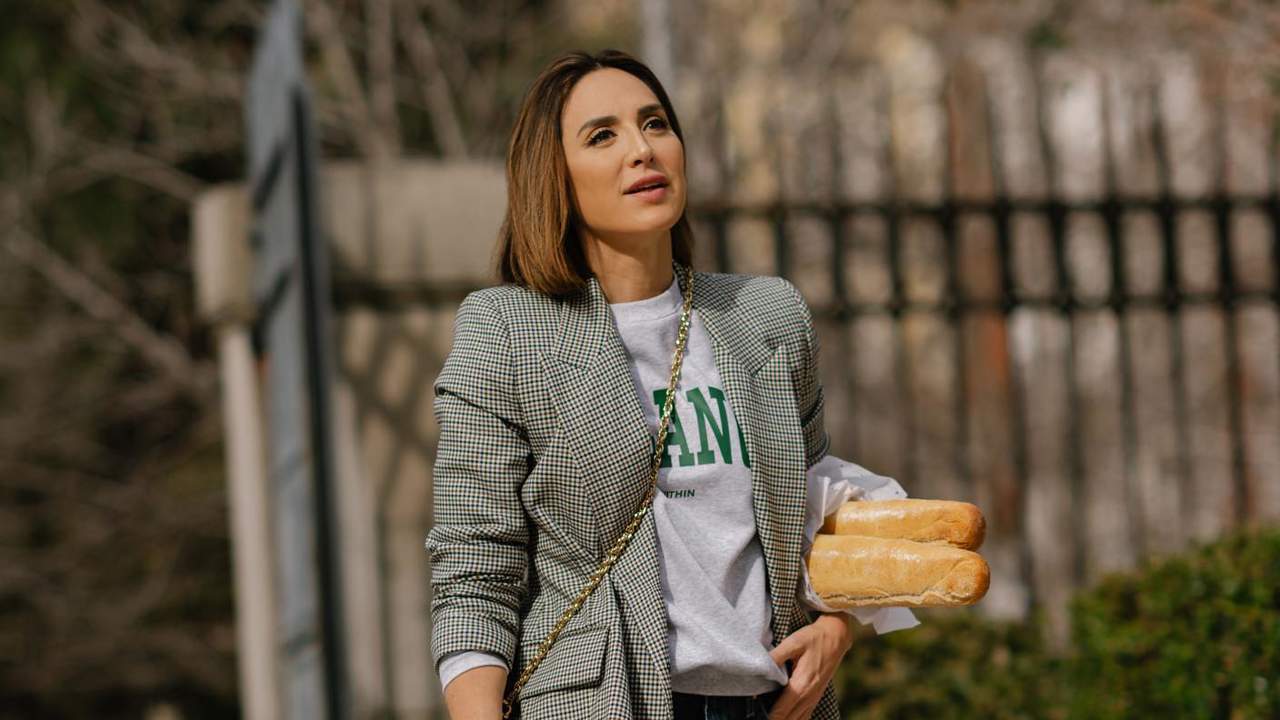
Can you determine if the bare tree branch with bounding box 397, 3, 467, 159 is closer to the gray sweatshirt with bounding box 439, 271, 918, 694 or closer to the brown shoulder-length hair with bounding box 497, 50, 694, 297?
the brown shoulder-length hair with bounding box 497, 50, 694, 297

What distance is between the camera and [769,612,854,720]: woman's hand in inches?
80.7

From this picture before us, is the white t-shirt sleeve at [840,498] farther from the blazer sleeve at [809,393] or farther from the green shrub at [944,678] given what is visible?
the green shrub at [944,678]

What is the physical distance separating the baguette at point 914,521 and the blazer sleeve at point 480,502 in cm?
50

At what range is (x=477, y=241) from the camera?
5.04m

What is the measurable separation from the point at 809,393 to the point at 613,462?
0.41 meters

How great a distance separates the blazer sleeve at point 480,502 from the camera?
77.1 inches

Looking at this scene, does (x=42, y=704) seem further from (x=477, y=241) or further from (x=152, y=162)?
(x=477, y=241)

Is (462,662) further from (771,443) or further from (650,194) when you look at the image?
(650,194)

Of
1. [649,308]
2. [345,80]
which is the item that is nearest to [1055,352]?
[345,80]

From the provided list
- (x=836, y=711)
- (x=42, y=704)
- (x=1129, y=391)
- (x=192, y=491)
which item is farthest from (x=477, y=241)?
(x=42, y=704)

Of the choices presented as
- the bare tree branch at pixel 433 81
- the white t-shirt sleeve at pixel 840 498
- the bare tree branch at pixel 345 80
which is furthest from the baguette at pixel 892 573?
the bare tree branch at pixel 433 81

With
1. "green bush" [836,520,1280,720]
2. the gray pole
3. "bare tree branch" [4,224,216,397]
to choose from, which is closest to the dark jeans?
"green bush" [836,520,1280,720]

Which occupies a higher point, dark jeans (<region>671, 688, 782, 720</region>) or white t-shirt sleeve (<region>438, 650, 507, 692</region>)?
white t-shirt sleeve (<region>438, 650, 507, 692</region>)

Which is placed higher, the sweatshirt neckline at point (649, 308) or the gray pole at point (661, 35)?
the gray pole at point (661, 35)
